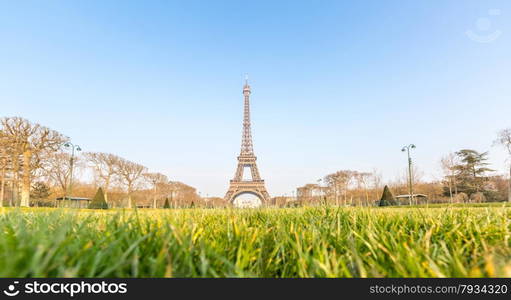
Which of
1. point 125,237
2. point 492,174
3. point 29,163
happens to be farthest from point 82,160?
point 492,174

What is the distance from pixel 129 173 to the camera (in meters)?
36.8

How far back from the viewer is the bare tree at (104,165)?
33.9m

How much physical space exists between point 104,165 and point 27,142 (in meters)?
11.3

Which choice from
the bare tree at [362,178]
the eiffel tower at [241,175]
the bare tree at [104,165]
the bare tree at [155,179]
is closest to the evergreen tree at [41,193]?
the bare tree at [104,165]

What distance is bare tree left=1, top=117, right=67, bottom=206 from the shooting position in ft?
74.1

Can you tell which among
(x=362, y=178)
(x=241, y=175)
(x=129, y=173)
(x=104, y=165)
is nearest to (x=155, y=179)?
(x=129, y=173)

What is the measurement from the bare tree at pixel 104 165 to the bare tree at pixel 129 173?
582mm

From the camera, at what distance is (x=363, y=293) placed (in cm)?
83

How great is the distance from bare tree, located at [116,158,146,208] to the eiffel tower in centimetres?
1342

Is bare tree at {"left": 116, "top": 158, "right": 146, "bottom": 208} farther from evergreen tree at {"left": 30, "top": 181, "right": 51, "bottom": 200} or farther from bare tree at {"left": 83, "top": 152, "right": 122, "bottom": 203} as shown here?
evergreen tree at {"left": 30, "top": 181, "right": 51, "bottom": 200}

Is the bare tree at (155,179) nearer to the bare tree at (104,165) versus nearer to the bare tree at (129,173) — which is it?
the bare tree at (129,173)

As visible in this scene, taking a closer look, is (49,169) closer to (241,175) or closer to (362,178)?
(241,175)

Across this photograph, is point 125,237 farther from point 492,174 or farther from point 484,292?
point 492,174

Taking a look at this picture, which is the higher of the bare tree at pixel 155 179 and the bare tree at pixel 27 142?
the bare tree at pixel 27 142
